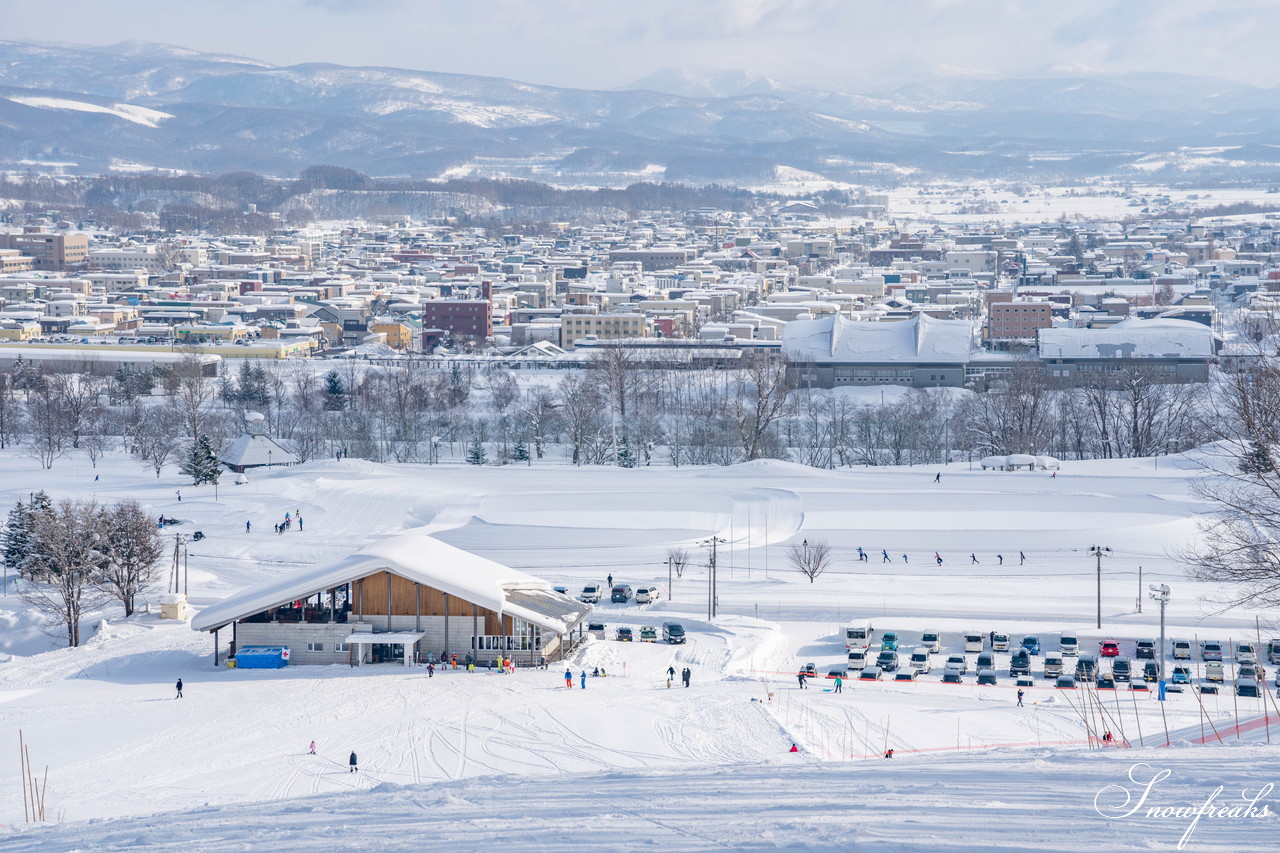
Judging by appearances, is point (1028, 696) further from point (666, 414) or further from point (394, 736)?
point (666, 414)

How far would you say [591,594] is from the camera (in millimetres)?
15406

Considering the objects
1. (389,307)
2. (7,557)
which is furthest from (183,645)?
(389,307)

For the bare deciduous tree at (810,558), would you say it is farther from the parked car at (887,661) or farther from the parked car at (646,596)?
the parked car at (887,661)

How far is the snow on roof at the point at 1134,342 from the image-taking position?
110ft

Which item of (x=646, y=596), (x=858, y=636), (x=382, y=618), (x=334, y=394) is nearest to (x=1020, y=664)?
(x=858, y=636)

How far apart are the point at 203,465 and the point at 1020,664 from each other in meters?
14.3

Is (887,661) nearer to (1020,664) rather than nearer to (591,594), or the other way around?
(1020,664)

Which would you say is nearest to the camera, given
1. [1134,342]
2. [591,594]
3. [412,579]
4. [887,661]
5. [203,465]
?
[412,579]

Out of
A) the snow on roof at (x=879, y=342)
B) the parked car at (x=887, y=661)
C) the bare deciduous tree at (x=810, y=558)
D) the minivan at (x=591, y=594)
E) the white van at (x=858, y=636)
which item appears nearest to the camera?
the parked car at (x=887, y=661)

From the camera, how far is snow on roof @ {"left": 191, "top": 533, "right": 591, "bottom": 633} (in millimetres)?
11805

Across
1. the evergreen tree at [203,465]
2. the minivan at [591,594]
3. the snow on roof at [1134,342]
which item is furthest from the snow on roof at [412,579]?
the snow on roof at [1134,342]

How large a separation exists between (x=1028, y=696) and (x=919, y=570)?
6303 mm

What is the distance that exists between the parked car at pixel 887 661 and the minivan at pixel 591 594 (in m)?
3.94

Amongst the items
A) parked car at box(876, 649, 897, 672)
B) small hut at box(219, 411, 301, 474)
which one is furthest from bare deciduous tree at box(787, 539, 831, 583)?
small hut at box(219, 411, 301, 474)
